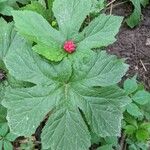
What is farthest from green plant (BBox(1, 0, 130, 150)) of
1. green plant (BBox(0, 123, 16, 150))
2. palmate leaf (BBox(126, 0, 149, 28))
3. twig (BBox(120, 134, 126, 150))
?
palmate leaf (BBox(126, 0, 149, 28))

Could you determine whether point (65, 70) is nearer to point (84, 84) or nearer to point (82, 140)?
point (84, 84)

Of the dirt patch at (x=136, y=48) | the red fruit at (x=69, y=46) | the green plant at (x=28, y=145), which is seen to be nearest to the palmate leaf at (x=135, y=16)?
the dirt patch at (x=136, y=48)

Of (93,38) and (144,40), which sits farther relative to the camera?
(144,40)

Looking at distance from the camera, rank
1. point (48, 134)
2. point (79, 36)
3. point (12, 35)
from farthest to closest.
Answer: point (12, 35) < point (79, 36) < point (48, 134)

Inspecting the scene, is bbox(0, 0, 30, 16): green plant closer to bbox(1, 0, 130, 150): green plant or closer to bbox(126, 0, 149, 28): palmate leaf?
bbox(1, 0, 130, 150): green plant

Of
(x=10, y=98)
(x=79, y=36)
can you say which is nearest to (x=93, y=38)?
(x=79, y=36)

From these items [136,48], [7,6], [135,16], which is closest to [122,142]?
[136,48]

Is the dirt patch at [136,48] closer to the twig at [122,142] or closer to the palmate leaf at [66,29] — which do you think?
the twig at [122,142]
